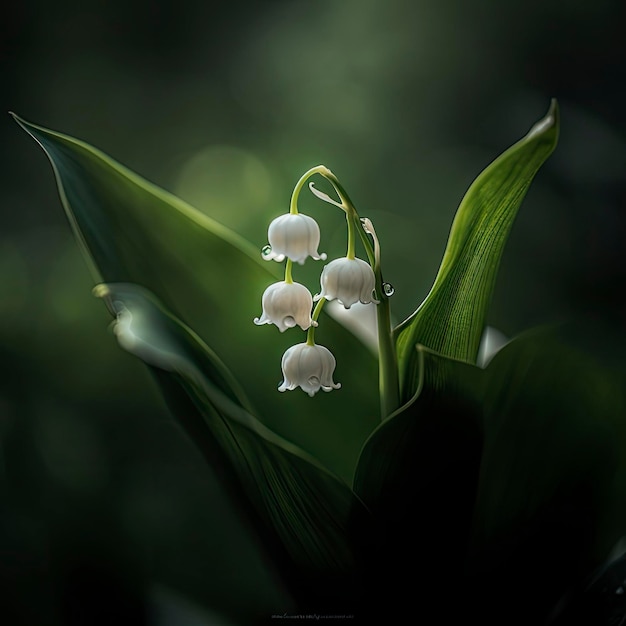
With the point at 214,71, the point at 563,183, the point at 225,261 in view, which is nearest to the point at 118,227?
the point at 225,261

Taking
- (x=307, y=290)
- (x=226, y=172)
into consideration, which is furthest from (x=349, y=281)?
(x=226, y=172)

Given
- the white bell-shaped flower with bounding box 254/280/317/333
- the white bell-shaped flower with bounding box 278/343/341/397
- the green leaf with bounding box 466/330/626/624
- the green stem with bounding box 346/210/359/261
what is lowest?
the green leaf with bounding box 466/330/626/624

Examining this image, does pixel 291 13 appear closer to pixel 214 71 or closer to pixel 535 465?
pixel 214 71

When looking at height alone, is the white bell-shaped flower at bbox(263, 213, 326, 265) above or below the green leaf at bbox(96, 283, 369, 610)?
above

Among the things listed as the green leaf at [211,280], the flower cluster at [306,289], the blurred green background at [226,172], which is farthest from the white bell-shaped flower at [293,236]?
the blurred green background at [226,172]

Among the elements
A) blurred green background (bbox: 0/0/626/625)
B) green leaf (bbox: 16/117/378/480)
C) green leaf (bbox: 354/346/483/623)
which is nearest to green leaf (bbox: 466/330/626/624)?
green leaf (bbox: 354/346/483/623)

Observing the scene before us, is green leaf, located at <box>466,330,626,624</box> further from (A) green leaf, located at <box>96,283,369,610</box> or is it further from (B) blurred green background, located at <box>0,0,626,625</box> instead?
(B) blurred green background, located at <box>0,0,626,625</box>

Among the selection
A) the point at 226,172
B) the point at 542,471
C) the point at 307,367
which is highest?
the point at 226,172

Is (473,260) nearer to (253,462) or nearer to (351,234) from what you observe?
(351,234)
